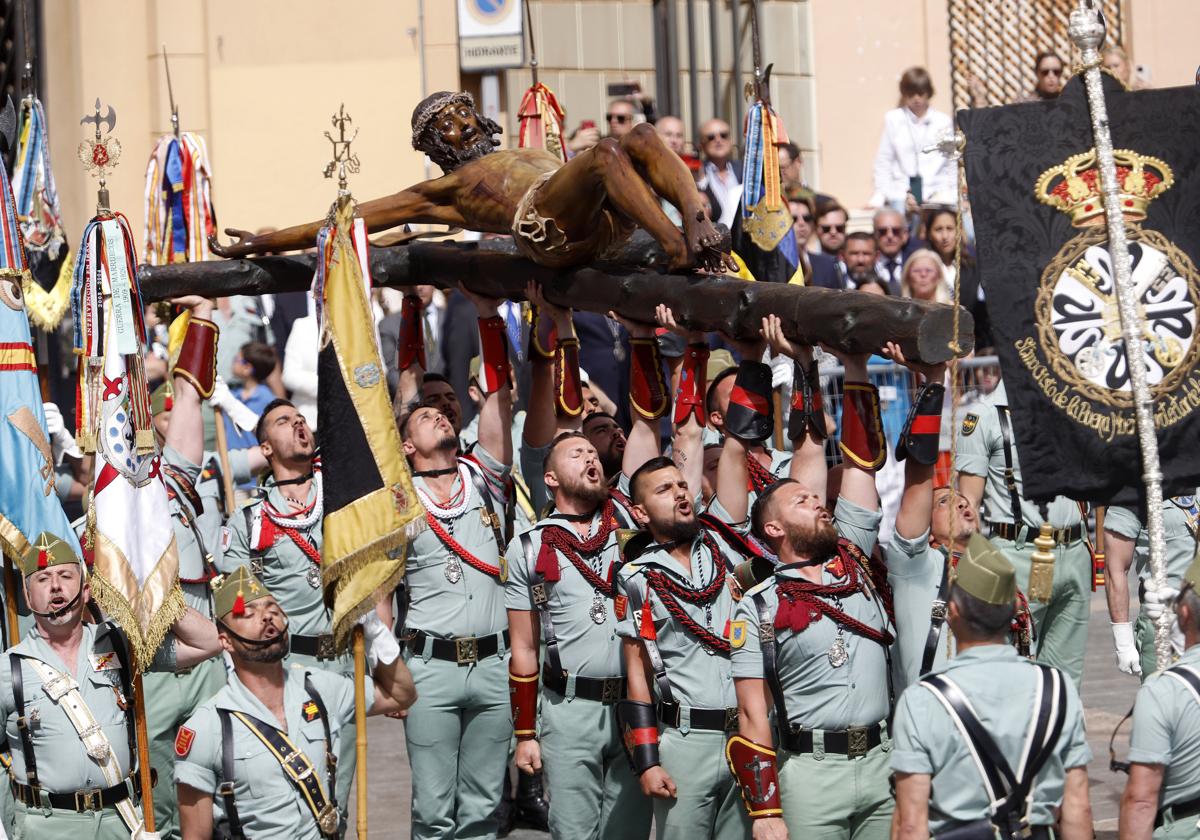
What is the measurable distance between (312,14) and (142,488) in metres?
8.59

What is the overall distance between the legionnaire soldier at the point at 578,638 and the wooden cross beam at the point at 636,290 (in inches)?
11.2

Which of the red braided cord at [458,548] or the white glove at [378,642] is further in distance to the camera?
the red braided cord at [458,548]

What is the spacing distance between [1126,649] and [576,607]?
114 inches

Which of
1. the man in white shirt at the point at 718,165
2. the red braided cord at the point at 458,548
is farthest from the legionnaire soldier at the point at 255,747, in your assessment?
the man in white shirt at the point at 718,165

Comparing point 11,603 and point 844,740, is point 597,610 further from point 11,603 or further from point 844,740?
point 11,603

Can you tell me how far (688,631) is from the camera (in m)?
7.52

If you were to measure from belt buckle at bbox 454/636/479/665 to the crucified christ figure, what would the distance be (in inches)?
65.3

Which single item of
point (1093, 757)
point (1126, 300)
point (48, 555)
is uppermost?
point (1126, 300)

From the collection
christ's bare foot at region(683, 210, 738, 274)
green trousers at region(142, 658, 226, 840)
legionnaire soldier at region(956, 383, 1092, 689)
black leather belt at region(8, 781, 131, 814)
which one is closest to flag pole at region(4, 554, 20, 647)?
green trousers at region(142, 658, 226, 840)

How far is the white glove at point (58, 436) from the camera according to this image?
32.9 feet

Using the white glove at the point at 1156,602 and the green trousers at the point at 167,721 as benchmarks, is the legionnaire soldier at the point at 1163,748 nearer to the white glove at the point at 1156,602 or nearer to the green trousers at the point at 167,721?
the white glove at the point at 1156,602

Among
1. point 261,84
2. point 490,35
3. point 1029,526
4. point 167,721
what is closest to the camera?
point 167,721

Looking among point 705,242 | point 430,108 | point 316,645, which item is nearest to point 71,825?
point 316,645

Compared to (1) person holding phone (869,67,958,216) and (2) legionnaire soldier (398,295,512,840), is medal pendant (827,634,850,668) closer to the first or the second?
(2) legionnaire soldier (398,295,512,840)
